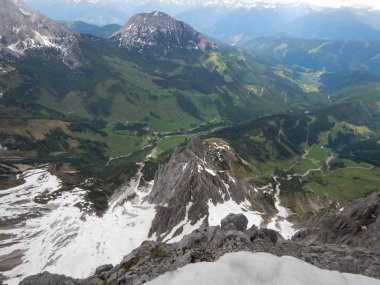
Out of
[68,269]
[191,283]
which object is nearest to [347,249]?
[191,283]

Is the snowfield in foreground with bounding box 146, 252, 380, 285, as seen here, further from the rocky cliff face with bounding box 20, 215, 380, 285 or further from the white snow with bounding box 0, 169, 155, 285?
the white snow with bounding box 0, 169, 155, 285

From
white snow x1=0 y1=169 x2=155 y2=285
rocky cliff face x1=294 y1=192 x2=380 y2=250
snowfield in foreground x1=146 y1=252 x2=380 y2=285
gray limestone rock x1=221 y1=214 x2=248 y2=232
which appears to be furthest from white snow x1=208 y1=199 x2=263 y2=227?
snowfield in foreground x1=146 y1=252 x2=380 y2=285

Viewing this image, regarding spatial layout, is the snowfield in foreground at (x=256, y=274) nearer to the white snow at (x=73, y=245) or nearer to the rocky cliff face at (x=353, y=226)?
the rocky cliff face at (x=353, y=226)

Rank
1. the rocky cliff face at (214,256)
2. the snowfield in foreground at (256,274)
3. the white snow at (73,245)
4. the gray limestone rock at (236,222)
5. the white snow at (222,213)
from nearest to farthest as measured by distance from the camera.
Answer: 1. the snowfield in foreground at (256,274)
2. the rocky cliff face at (214,256)
3. the gray limestone rock at (236,222)
4. the white snow at (73,245)
5. the white snow at (222,213)

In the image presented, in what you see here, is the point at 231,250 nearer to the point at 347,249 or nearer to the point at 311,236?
the point at 347,249

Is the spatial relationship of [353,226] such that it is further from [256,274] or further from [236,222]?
[256,274]

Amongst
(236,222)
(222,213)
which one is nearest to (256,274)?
(236,222)

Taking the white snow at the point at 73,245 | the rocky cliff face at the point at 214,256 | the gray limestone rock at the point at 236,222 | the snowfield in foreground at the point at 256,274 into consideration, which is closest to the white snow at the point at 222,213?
the white snow at the point at 73,245
